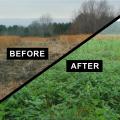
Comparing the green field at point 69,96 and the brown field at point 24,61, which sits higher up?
the brown field at point 24,61

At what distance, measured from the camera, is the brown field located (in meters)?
6.07

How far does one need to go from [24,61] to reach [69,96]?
0.79 meters

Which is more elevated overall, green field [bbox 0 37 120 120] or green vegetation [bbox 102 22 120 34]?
green vegetation [bbox 102 22 120 34]

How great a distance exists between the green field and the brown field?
0.16 m

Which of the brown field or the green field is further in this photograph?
the brown field

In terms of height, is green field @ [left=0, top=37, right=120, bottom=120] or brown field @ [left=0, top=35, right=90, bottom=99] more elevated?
brown field @ [left=0, top=35, right=90, bottom=99]

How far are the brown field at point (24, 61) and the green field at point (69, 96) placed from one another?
6.4 inches

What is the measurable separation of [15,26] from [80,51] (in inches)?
52.3

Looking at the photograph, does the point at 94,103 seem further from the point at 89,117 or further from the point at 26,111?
the point at 26,111

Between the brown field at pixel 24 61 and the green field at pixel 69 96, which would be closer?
the green field at pixel 69 96

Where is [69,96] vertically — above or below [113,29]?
below

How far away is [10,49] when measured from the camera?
5.99m

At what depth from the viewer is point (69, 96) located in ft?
19.4

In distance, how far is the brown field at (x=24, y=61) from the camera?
607cm
